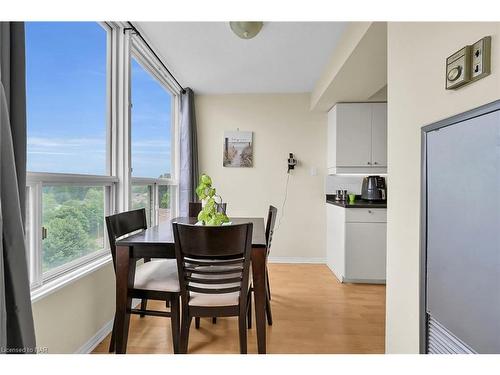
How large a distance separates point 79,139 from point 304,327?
2.19 metres

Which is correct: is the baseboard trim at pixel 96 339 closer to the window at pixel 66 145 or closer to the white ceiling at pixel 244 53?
the window at pixel 66 145

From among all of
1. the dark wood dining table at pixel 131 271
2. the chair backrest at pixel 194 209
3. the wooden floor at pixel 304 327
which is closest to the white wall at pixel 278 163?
the chair backrest at pixel 194 209

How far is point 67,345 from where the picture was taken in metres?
1.60

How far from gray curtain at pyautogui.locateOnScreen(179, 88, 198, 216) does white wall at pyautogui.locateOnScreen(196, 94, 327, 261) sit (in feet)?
1.08

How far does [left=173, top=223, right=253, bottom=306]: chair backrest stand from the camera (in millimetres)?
1434

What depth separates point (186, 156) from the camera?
144 inches

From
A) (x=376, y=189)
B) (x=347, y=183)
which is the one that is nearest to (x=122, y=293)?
(x=376, y=189)

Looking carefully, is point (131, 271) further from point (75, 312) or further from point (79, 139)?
point (79, 139)

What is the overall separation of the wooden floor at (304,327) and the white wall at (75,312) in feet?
0.64

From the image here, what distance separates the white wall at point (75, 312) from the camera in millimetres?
1436

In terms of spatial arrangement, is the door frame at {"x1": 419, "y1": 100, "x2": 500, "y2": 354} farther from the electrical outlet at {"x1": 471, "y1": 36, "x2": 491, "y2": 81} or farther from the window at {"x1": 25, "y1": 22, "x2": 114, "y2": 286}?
the window at {"x1": 25, "y1": 22, "x2": 114, "y2": 286}
